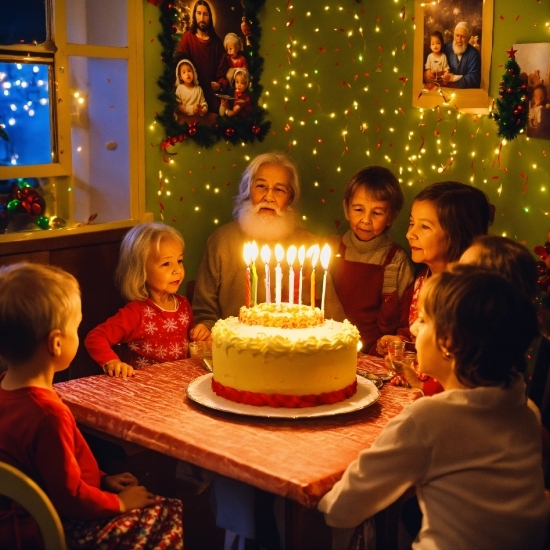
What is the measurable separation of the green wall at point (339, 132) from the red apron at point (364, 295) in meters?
0.45

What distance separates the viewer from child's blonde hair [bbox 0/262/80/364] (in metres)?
2.23

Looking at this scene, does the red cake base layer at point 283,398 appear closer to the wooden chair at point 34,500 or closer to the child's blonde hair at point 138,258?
the wooden chair at point 34,500

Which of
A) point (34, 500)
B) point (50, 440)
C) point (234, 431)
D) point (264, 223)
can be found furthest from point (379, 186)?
point (34, 500)

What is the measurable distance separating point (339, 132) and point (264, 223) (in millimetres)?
736

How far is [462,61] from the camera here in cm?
386

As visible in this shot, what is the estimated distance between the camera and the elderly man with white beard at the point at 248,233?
4.13 meters

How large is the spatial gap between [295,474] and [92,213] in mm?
2265

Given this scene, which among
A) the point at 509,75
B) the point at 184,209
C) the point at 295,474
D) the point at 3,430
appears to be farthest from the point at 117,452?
the point at 509,75

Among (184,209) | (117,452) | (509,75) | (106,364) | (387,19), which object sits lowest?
(117,452)

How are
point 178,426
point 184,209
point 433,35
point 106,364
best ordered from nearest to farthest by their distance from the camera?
point 178,426, point 106,364, point 433,35, point 184,209

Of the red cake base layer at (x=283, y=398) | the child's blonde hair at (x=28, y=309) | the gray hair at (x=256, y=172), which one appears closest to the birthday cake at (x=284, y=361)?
the red cake base layer at (x=283, y=398)

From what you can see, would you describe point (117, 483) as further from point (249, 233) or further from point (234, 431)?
point (249, 233)

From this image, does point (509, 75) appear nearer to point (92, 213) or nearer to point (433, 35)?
point (433, 35)

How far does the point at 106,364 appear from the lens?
119 inches
